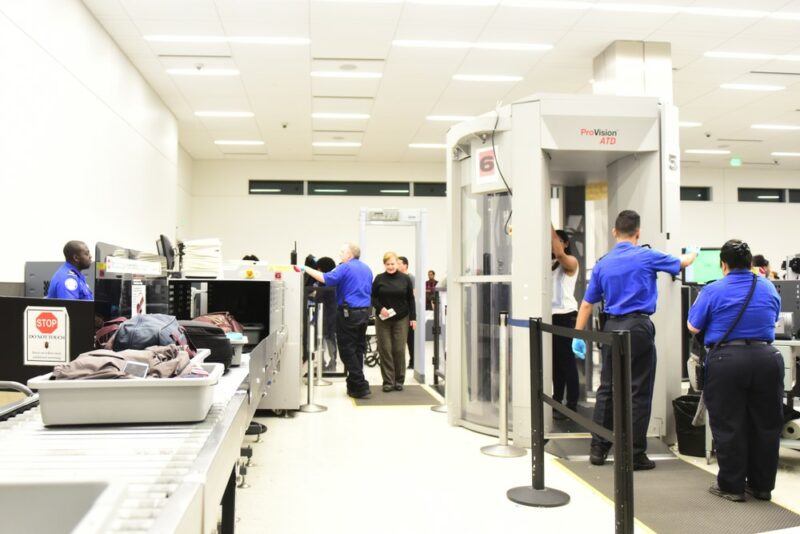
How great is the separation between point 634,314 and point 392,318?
336 cm

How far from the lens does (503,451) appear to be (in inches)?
169

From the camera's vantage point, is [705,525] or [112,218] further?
[112,218]

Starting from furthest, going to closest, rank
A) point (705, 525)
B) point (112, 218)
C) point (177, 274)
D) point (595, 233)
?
point (112, 218) < point (595, 233) < point (177, 274) < point (705, 525)

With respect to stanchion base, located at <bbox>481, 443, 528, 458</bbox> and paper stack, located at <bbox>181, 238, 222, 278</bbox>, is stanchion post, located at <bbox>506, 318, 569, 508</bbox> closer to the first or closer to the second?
stanchion base, located at <bbox>481, 443, 528, 458</bbox>

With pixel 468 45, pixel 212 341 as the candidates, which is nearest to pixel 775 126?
pixel 468 45

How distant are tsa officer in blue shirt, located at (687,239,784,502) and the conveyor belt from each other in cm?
12

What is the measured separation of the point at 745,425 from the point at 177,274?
3.48m

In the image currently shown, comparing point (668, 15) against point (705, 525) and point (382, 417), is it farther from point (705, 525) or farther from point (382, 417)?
point (705, 525)

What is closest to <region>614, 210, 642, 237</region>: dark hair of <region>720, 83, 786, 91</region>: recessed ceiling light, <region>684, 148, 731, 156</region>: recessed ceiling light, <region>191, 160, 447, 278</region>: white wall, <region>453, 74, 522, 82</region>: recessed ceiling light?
<region>453, 74, 522, 82</region>: recessed ceiling light

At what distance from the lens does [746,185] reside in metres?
15.5

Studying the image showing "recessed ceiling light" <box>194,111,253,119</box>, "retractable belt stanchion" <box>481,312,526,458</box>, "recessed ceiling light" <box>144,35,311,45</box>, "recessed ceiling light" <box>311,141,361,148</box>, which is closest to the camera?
"retractable belt stanchion" <box>481,312,526,458</box>

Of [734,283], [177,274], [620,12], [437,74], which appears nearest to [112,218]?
[177,274]

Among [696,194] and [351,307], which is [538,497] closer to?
[351,307]

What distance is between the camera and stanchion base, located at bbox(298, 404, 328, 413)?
225 inches
